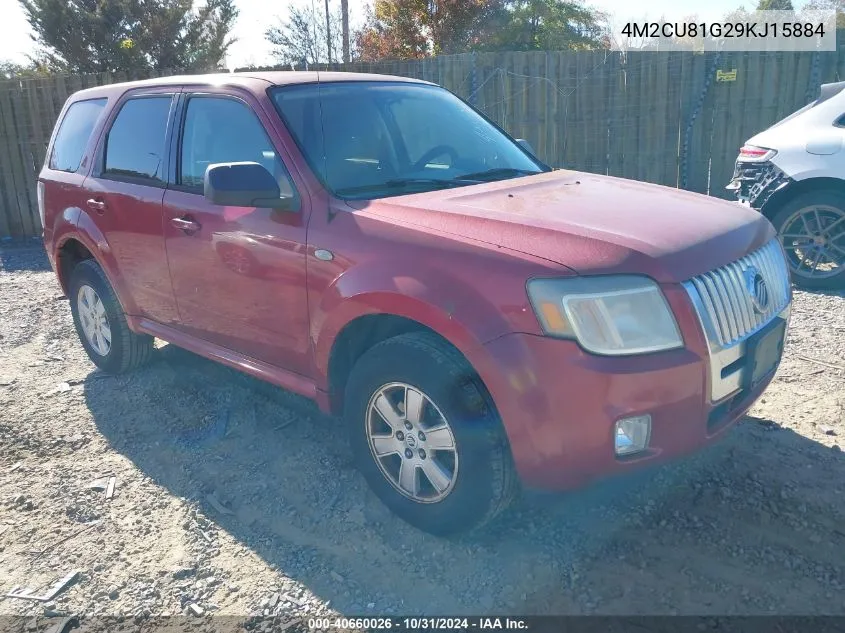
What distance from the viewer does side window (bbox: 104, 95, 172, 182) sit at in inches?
169

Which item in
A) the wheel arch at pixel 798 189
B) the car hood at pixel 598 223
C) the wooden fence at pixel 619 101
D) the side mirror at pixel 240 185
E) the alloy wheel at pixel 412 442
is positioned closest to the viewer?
the car hood at pixel 598 223

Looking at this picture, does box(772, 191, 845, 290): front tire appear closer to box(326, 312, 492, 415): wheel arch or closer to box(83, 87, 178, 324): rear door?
box(326, 312, 492, 415): wheel arch

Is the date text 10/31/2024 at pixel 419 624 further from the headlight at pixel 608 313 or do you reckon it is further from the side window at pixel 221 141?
the side window at pixel 221 141

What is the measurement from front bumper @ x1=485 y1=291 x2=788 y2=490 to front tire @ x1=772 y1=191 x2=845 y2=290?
4370mm

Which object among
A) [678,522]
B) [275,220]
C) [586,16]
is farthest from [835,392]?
[586,16]

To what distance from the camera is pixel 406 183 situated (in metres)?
3.56

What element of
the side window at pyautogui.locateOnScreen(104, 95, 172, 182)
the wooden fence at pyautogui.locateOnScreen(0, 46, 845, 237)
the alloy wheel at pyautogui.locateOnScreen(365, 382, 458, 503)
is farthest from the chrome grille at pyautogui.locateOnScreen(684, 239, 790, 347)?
the wooden fence at pyautogui.locateOnScreen(0, 46, 845, 237)

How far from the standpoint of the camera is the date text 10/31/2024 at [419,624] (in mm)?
2637

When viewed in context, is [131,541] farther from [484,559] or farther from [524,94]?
[524,94]

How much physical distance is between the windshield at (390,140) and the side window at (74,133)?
2.01m

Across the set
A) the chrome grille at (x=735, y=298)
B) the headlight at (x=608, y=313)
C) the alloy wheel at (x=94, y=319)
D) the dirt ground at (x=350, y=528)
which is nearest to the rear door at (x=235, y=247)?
the dirt ground at (x=350, y=528)

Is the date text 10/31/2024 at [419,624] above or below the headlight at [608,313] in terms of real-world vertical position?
below

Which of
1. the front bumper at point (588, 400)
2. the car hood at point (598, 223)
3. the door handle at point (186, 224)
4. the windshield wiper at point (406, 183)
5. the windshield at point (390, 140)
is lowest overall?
the front bumper at point (588, 400)

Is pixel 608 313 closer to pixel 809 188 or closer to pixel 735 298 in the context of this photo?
pixel 735 298
